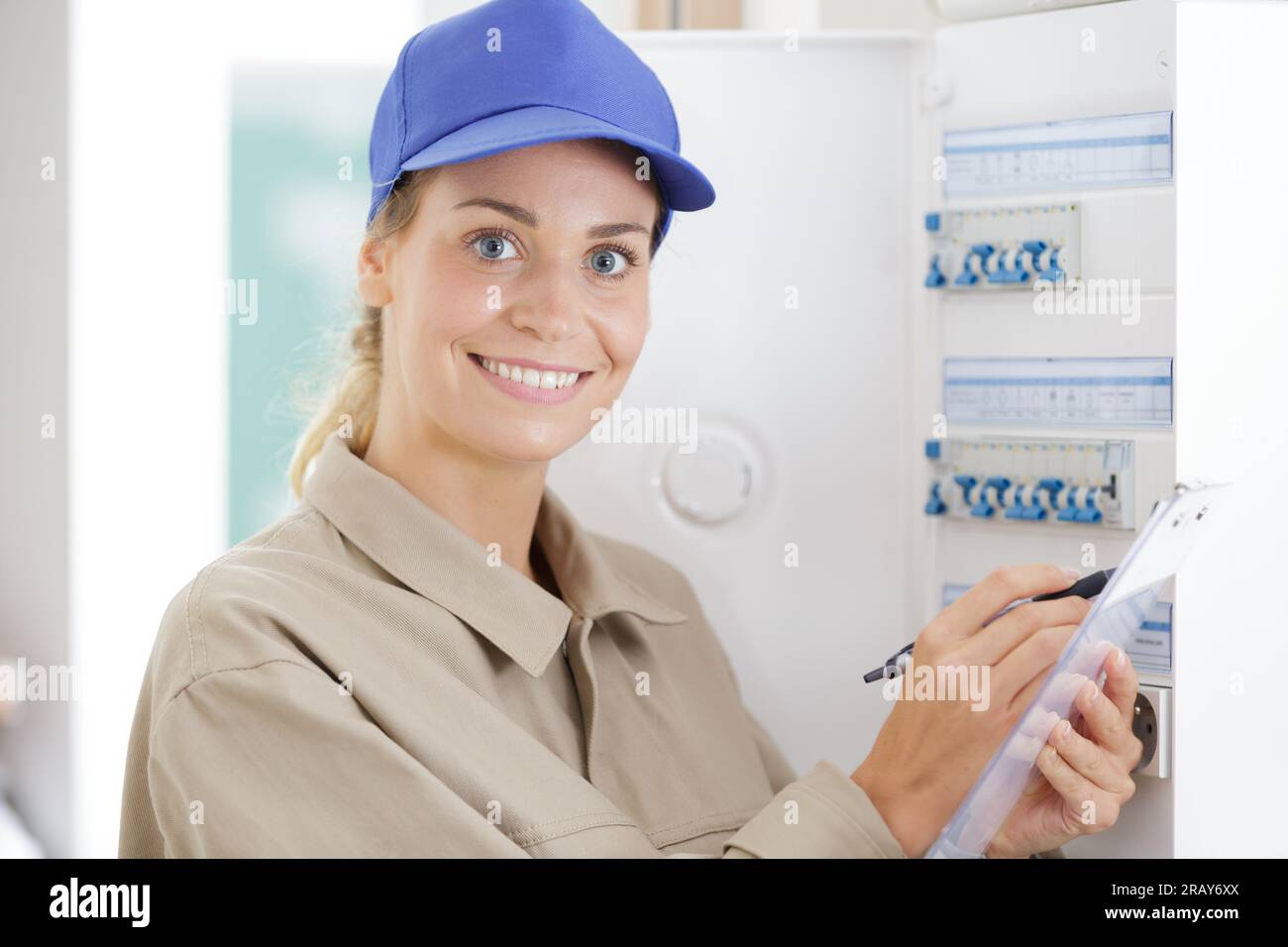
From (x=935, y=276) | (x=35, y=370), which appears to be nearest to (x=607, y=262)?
(x=935, y=276)

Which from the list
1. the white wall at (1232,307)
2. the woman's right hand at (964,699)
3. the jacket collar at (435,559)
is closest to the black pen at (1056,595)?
the woman's right hand at (964,699)

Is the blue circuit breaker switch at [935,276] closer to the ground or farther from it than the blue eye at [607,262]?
farther from it

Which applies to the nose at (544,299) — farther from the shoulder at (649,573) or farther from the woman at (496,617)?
the shoulder at (649,573)

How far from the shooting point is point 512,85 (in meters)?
0.94

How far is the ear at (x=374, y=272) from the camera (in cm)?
106

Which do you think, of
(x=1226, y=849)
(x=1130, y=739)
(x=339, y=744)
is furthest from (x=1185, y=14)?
(x=339, y=744)

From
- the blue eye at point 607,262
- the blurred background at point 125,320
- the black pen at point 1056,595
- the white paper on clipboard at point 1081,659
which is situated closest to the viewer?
the white paper on clipboard at point 1081,659

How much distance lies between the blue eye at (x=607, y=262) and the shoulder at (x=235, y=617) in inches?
13.4

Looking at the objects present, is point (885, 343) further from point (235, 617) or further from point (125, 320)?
point (125, 320)

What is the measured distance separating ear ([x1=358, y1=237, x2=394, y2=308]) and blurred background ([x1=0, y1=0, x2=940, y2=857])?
0.61 m

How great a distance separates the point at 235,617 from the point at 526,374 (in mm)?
320

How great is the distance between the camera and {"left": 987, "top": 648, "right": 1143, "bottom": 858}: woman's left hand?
36.2 inches

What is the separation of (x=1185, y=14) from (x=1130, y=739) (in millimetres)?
624

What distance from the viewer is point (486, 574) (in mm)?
987
